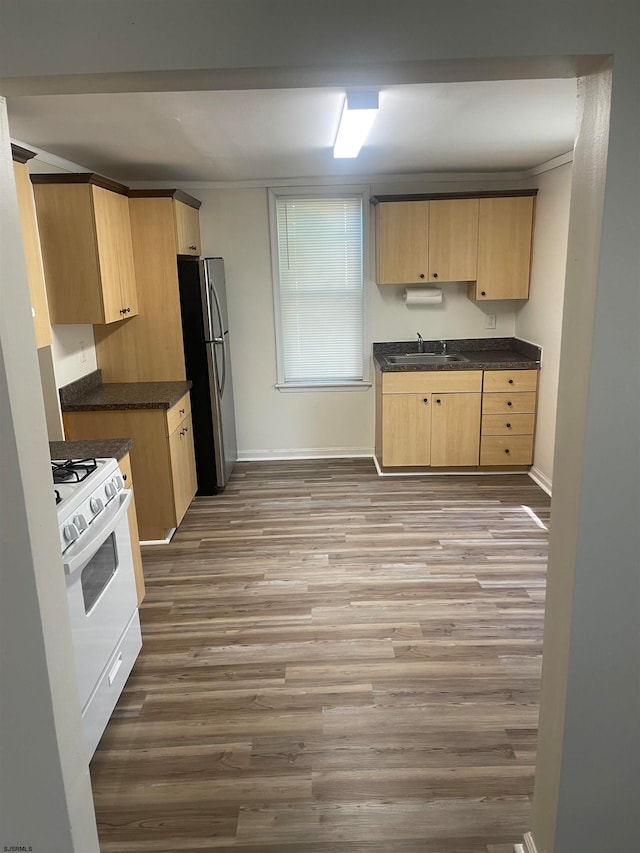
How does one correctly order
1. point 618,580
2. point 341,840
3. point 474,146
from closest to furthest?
point 618,580 → point 341,840 → point 474,146

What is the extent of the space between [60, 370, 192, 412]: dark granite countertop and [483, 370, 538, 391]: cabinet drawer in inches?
94.6

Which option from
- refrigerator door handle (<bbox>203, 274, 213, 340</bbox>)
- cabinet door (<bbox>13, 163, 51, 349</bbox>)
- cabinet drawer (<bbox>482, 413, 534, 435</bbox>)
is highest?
cabinet door (<bbox>13, 163, 51, 349</bbox>)

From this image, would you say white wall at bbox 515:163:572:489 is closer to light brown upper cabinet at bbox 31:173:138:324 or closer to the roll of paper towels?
the roll of paper towels

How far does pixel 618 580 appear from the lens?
55.3 inches

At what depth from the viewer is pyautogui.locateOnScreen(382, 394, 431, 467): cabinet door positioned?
194 inches

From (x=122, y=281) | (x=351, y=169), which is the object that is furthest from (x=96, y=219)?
(x=351, y=169)

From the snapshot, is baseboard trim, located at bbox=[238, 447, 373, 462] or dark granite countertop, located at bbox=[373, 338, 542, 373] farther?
baseboard trim, located at bbox=[238, 447, 373, 462]

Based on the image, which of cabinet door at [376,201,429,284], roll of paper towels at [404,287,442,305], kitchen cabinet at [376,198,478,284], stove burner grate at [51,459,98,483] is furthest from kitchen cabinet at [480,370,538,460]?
stove burner grate at [51,459,98,483]

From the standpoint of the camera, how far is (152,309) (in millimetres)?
4367

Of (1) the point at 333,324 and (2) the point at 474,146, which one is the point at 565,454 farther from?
(1) the point at 333,324

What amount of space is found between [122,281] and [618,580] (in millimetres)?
3544

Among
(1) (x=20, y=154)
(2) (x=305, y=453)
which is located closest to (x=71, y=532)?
(1) (x=20, y=154)

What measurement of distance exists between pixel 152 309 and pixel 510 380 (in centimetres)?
288

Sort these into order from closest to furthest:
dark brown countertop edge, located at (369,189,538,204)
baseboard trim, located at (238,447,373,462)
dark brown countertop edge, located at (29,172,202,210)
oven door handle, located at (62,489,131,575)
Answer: oven door handle, located at (62,489,131,575), dark brown countertop edge, located at (29,172,202,210), dark brown countertop edge, located at (369,189,538,204), baseboard trim, located at (238,447,373,462)
